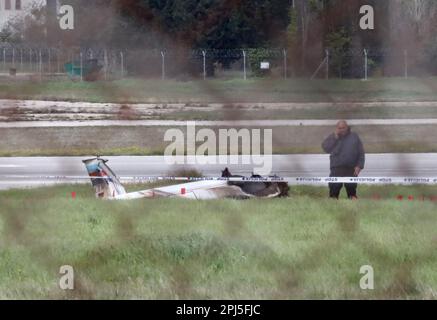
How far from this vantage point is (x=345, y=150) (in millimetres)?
4297

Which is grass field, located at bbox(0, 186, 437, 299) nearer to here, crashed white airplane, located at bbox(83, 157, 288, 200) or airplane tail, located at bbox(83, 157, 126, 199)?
crashed white airplane, located at bbox(83, 157, 288, 200)

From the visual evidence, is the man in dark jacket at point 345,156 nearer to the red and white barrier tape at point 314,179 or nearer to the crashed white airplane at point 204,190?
the red and white barrier tape at point 314,179

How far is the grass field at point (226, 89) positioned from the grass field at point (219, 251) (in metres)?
0.38

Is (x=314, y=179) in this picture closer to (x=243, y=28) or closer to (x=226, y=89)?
(x=226, y=89)

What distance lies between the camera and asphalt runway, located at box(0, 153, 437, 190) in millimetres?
5012

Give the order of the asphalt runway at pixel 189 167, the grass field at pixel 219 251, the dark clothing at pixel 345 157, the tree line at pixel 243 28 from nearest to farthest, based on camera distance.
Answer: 1. the tree line at pixel 243 28
2. the grass field at pixel 219 251
3. the dark clothing at pixel 345 157
4. the asphalt runway at pixel 189 167

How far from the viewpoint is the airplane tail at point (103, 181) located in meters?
3.94

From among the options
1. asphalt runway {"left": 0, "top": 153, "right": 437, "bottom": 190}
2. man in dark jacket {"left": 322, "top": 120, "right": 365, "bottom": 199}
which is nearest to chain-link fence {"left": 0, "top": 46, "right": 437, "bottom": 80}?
man in dark jacket {"left": 322, "top": 120, "right": 365, "bottom": 199}

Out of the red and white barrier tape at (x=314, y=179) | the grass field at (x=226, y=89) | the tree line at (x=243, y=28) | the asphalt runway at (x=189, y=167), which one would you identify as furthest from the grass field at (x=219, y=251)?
the asphalt runway at (x=189, y=167)

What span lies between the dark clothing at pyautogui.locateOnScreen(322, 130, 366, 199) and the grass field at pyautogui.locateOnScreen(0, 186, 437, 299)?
94 cm

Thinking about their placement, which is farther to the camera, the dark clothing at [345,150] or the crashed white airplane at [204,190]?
the dark clothing at [345,150]

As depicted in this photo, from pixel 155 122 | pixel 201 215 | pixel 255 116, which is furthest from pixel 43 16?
pixel 155 122
